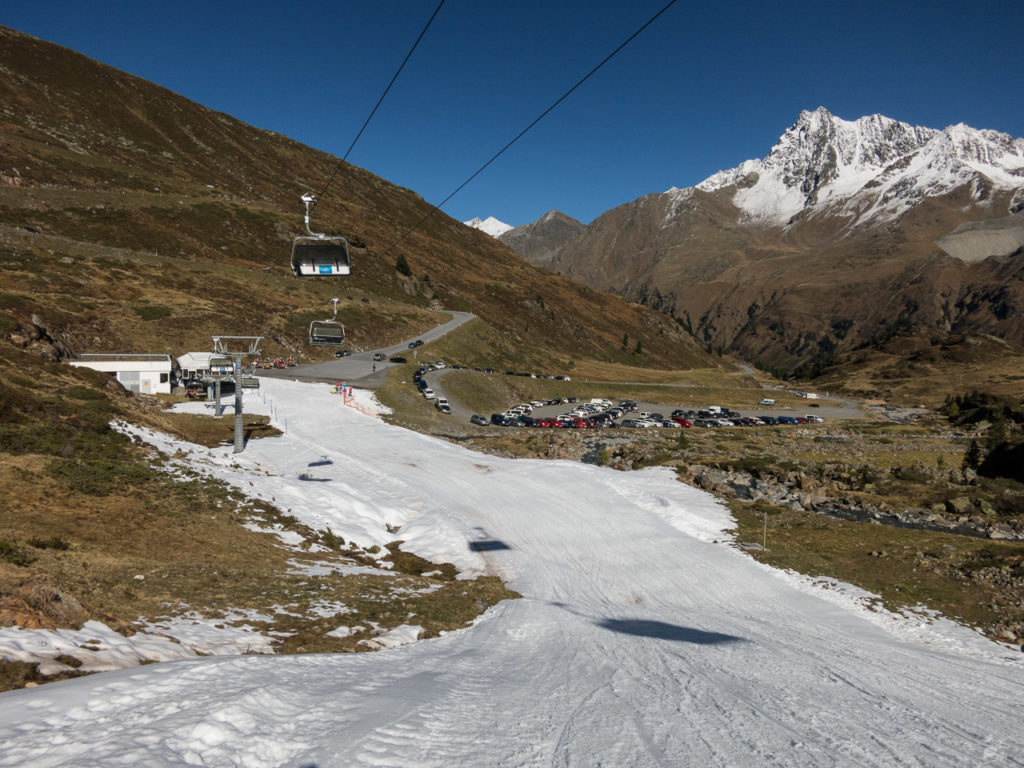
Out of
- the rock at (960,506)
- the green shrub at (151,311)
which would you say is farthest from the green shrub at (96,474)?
the green shrub at (151,311)

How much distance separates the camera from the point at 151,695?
7.05 m

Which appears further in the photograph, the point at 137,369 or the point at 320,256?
the point at 137,369

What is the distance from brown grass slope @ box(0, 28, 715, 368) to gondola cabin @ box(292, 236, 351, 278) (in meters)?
33.6

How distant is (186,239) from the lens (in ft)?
315

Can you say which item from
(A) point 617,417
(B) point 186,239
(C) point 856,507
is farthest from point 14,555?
(B) point 186,239

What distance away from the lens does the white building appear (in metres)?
45.2

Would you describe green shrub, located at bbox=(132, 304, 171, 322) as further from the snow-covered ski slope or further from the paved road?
the snow-covered ski slope

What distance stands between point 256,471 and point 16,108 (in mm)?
144385

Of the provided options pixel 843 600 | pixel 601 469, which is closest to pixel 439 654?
pixel 843 600

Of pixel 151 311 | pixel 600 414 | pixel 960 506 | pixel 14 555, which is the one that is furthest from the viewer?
pixel 600 414

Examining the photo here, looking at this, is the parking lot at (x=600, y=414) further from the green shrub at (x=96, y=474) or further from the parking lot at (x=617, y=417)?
the green shrub at (x=96, y=474)

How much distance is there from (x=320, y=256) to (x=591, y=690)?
17671mm

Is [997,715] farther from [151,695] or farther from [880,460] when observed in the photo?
[880,460]

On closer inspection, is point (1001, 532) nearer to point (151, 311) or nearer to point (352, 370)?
Answer: point (352, 370)
